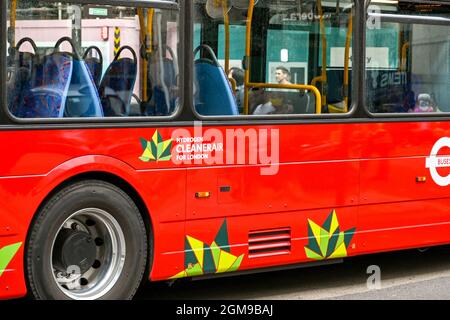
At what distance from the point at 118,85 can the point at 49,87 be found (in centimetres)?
55

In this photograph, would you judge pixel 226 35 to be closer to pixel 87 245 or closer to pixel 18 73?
pixel 18 73

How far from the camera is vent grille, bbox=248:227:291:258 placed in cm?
718

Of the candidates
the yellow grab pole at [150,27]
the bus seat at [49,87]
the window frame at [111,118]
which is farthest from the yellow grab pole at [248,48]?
the bus seat at [49,87]

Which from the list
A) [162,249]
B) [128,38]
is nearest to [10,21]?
[128,38]

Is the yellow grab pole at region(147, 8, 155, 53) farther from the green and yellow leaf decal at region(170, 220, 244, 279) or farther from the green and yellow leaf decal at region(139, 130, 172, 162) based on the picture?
the green and yellow leaf decal at region(170, 220, 244, 279)

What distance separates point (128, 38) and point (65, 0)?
60cm

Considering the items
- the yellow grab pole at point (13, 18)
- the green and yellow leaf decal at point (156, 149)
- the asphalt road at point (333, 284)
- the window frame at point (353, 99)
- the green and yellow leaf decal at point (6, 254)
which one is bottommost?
the asphalt road at point (333, 284)

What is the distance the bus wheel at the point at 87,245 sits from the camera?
6137 mm

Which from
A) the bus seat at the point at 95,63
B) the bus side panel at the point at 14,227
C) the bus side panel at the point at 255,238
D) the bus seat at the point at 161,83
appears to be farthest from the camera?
the bus side panel at the point at 255,238

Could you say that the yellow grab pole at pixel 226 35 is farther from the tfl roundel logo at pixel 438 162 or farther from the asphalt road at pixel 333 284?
the tfl roundel logo at pixel 438 162

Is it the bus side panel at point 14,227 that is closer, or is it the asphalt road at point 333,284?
the bus side panel at point 14,227

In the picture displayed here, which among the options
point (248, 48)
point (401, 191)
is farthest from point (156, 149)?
point (401, 191)

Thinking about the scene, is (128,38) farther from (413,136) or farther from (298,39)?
(413,136)

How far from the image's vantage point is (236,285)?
8008mm
